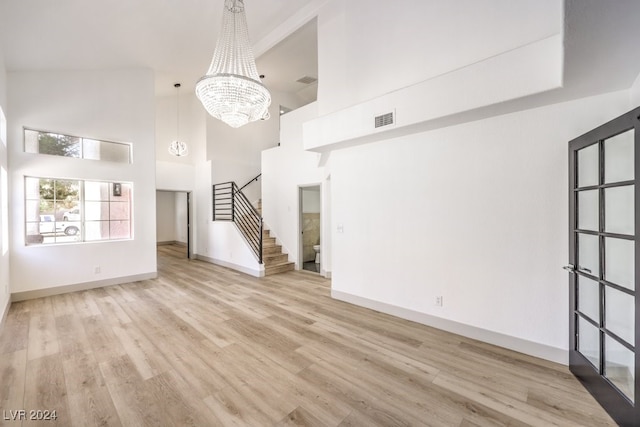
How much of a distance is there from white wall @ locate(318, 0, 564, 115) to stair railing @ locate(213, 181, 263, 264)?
11.7 ft

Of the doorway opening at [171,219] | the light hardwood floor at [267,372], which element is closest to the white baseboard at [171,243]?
the doorway opening at [171,219]

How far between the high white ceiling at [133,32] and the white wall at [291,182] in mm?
1810

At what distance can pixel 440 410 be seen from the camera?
2014 mm

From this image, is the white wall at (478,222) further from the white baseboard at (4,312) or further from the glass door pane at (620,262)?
the white baseboard at (4,312)

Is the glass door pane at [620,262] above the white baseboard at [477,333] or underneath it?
above

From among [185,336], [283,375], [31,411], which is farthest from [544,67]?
[31,411]

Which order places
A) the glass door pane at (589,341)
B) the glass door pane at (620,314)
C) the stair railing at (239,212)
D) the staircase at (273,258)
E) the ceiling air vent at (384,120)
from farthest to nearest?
the stair railing at (239,212), the staircase at (273,258), the ceiling air vent at (384,120), the glass door pane at (589,341), the glass door pane at (620,314)

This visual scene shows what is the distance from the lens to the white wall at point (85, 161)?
4516 millimetres

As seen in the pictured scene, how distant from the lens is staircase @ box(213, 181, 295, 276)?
646 centimetres

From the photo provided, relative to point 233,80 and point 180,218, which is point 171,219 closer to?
point 180,218

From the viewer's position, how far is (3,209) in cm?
388

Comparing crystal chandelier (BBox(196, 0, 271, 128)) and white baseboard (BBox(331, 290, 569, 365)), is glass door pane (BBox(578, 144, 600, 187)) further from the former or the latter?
crystal chandelier (BBox(196, 0, 271, 128))

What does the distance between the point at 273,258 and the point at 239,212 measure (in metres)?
1.66

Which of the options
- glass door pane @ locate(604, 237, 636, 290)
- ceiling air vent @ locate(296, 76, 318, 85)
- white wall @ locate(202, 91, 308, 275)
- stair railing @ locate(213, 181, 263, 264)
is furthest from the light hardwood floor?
ceiling air vent @ locate(296, 76, 318, 85)
